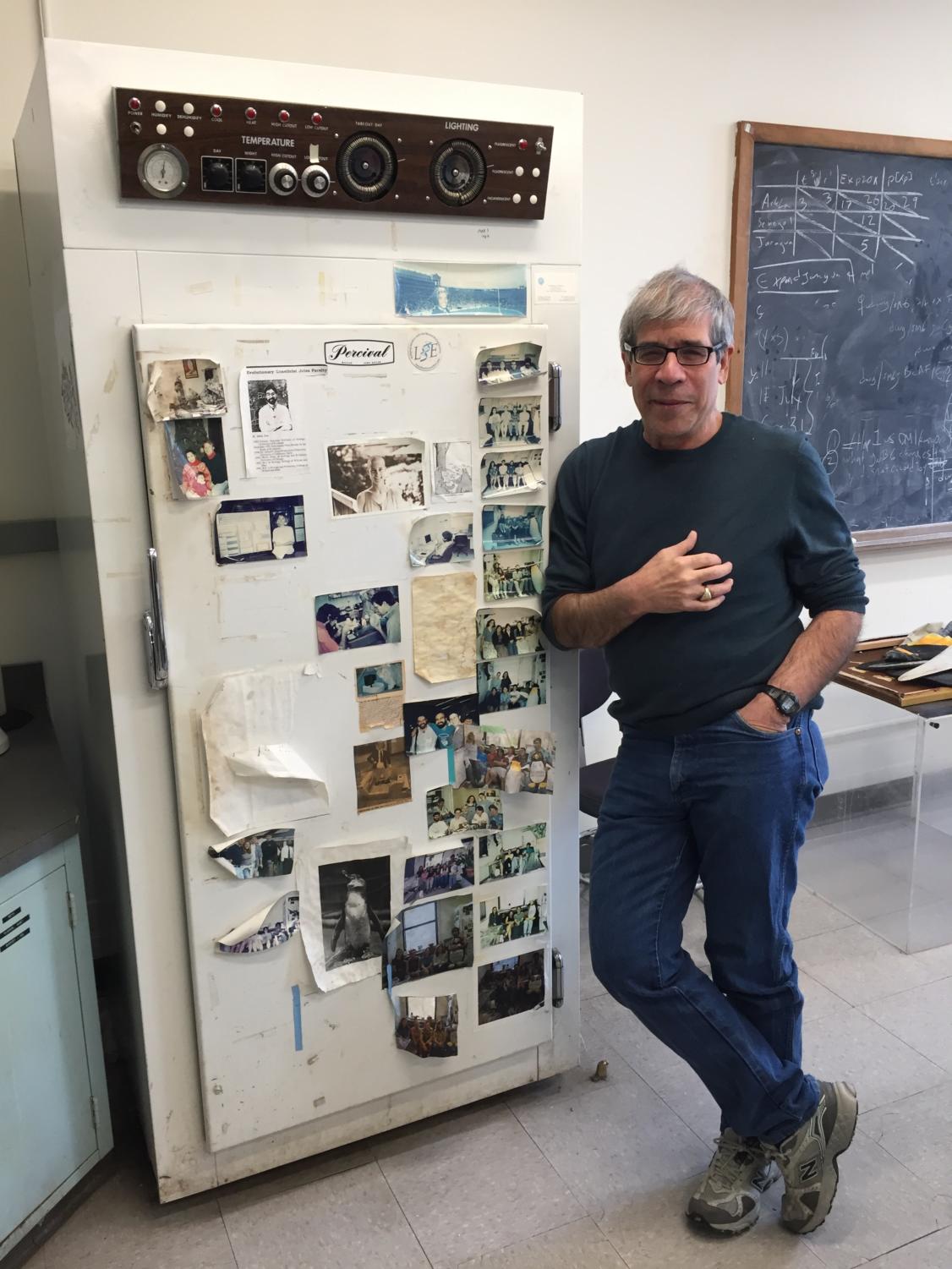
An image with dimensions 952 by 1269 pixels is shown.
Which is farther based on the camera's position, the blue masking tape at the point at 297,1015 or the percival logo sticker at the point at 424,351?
the blue masking tape at the point at 297,1015

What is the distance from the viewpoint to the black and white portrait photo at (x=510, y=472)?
1777mm

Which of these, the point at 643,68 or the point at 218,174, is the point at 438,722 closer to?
the point at 218,174

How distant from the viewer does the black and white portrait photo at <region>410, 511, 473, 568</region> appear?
174 cm

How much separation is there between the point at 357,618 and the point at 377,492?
21cm

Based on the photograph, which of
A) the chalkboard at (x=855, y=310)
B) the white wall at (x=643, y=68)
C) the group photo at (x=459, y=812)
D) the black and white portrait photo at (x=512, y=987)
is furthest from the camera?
the chalkboard at (x=855, y=310)

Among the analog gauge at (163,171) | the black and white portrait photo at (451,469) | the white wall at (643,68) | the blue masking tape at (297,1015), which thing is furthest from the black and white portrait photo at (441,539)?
the white wall at (643,68)

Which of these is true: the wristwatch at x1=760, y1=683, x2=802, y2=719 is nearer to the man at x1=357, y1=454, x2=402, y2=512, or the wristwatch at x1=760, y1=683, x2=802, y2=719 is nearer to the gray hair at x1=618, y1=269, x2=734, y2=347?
the gray hair at x1=618, y1=269, x2=734, y2=347

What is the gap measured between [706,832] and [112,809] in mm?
1037

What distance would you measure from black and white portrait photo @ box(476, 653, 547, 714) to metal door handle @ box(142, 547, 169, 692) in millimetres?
556

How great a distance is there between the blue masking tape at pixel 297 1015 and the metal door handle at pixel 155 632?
61 centimetres

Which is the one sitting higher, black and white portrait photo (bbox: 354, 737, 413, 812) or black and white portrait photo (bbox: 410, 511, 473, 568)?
black and white portrait photo (bbox: 410, 511, 473, 568)

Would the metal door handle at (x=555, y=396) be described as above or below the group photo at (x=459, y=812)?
above

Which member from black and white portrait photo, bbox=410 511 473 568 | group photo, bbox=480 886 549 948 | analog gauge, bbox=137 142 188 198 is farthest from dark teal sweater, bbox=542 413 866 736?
analog gauge, bbox=137 142 188 198

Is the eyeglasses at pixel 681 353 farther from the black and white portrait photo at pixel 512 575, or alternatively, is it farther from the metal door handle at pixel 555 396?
the black and white portrait photo at pixel 512 575
